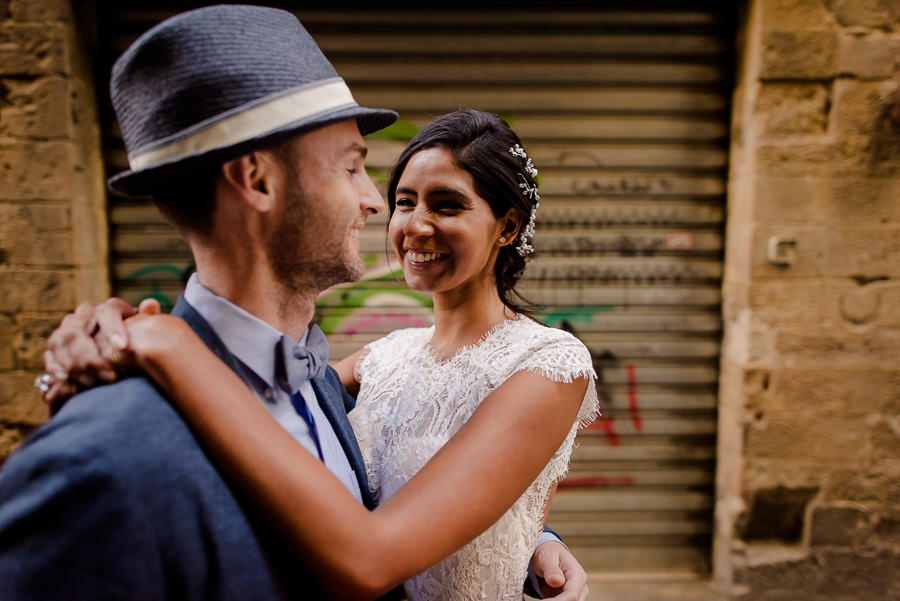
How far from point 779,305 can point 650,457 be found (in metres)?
1.32

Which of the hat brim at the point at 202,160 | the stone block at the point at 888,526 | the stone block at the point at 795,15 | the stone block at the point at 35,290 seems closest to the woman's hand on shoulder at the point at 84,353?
the hat brim at the point at 202,160

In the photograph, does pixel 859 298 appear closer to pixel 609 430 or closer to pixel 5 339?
pixel 609 430

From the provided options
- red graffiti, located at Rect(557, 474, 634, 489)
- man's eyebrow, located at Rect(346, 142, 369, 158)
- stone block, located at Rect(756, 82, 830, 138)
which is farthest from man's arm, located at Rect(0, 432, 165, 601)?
stone block, located at Rect(756, 82, 830, 138)

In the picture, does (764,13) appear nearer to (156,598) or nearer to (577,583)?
(577,583)

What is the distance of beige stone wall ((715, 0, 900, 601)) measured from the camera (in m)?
3.19

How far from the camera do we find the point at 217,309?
112 centimetres

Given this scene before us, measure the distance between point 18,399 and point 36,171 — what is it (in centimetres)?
134

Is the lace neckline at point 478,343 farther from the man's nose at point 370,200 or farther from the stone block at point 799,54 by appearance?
the stone block at point 799,54

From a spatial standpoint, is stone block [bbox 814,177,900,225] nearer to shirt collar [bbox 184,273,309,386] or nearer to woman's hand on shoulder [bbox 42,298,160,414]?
shirt collar [bbox 184,273,309,386]

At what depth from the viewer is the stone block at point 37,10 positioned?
122 inches

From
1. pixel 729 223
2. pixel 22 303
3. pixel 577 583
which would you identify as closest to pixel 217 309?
pixel 577 583

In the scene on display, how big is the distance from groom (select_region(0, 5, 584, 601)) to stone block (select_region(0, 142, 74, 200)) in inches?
102

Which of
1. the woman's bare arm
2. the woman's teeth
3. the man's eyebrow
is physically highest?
the man's eyebrow

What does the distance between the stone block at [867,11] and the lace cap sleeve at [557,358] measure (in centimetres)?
300
